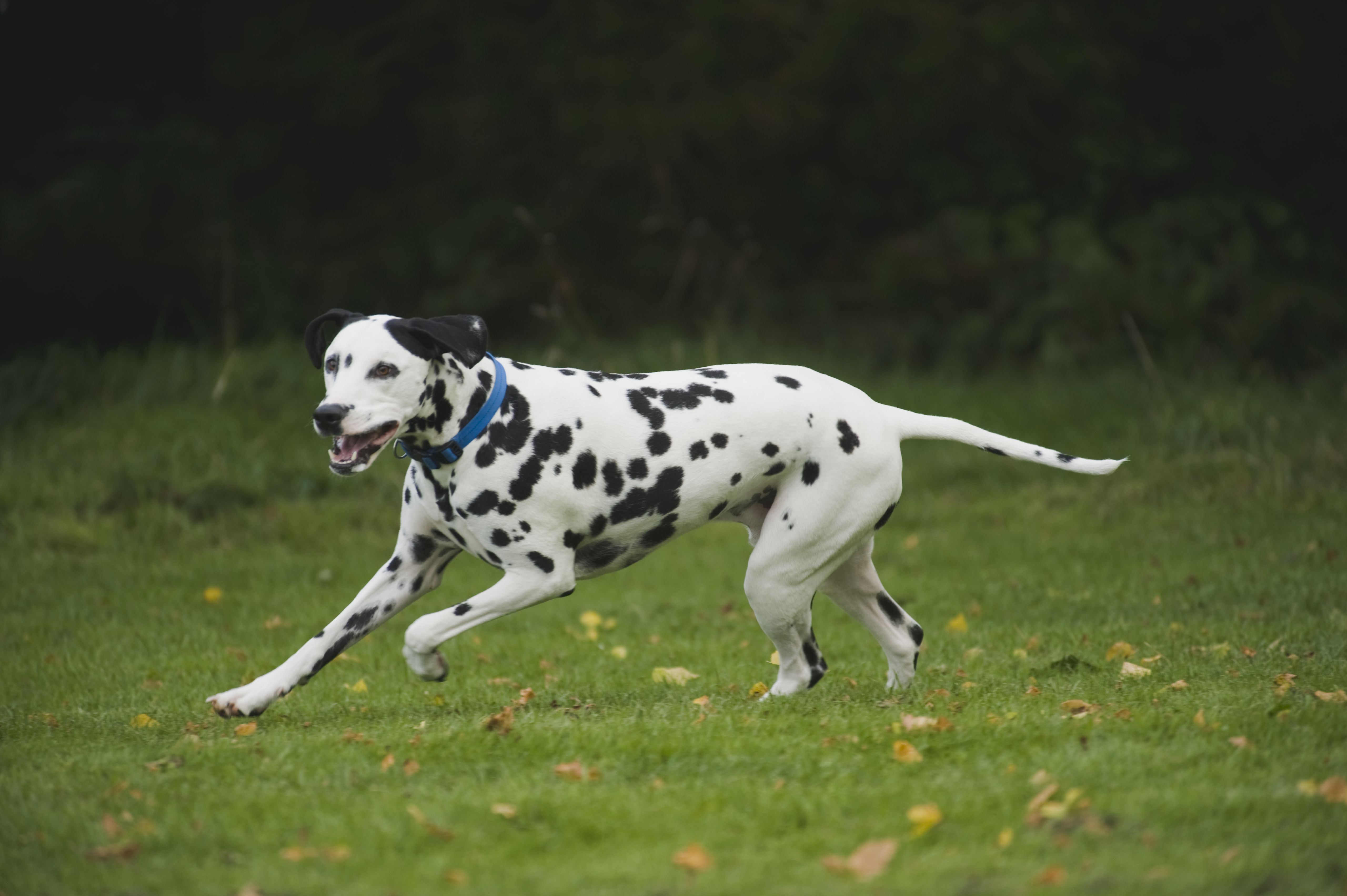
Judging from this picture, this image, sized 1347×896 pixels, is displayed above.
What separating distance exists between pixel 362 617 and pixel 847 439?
2.19 meters

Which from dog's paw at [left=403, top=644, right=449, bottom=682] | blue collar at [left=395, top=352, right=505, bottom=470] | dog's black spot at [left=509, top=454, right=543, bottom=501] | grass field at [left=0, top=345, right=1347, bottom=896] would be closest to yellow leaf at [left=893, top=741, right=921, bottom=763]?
grass field at [left=0, top=345, right=1347, bottom=896]

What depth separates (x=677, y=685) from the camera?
681cm

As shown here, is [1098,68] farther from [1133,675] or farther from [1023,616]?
[1133,675]

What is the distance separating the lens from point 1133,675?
637 centimetres

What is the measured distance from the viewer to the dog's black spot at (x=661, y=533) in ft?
19.6

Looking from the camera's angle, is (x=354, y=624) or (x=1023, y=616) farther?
(x=1023, y=616)

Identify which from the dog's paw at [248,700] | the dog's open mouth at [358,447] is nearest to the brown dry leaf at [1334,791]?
the dog's open mouth at [358,447]

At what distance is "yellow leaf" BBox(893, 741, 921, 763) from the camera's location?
16.3 ft

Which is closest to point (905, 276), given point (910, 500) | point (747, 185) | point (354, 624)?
point (747, 185)

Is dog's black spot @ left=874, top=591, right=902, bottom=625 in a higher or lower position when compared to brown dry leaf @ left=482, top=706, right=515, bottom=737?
lower

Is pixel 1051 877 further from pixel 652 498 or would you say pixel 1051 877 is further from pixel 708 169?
pixel 708 169

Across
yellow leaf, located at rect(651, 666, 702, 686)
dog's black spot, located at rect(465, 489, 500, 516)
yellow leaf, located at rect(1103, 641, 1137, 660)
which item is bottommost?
yellow leaf, located at rect(1103, 641, 1137, 660)

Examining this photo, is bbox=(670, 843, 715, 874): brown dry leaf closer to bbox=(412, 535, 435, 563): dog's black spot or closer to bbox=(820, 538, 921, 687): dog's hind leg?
bbox=(412, 535, 435, 563): dog's black spot

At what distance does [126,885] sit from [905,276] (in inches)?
563
